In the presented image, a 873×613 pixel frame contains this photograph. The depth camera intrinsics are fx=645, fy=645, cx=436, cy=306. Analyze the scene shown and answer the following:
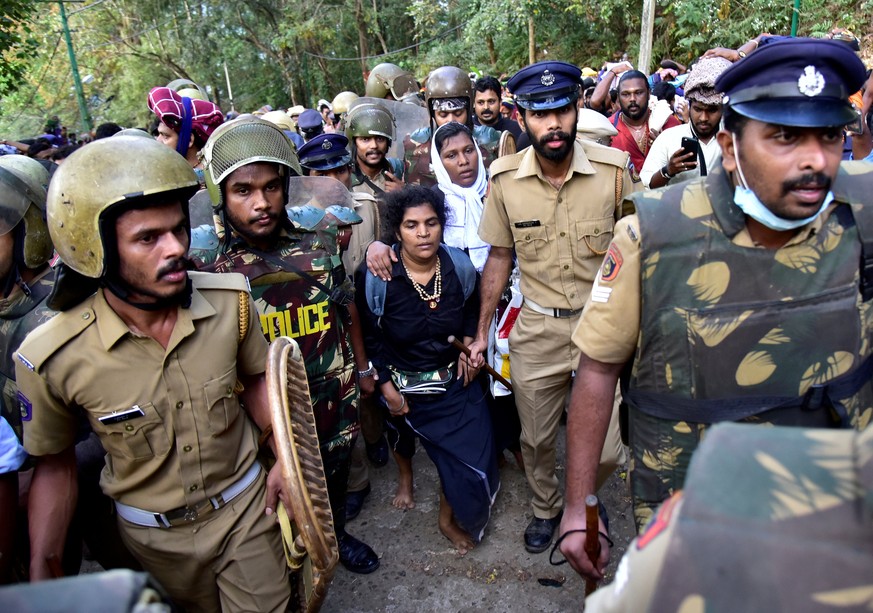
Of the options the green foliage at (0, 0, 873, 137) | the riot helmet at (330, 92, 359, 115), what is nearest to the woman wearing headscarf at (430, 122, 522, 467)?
the riot helmet at (330, 92, 359, 115)

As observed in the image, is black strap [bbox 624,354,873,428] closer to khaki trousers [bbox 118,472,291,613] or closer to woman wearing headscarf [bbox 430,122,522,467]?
khaki trousers [bbox 118,472,291,613]

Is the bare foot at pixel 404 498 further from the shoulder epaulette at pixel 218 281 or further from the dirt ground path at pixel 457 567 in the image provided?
the shoulder epaulette at pixel 218 281

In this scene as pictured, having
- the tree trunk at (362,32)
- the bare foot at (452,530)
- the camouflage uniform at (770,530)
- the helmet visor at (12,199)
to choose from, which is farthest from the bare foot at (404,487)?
the tree trunk at (362,32)

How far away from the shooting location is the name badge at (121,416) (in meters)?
2.05

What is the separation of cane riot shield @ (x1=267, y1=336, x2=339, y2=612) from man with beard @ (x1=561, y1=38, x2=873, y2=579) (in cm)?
101

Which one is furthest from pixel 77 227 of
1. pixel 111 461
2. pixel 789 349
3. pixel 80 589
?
pixel 789 349

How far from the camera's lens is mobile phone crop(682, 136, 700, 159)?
339 cm

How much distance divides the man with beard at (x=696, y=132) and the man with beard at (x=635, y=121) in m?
1.50

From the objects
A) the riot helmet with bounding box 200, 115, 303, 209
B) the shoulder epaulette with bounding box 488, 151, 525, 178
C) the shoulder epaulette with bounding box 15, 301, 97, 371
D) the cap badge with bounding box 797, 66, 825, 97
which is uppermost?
the cap badge with bounding box 797, 66, 825, 97

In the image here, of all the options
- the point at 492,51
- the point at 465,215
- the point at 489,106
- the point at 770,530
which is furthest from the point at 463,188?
the point at 492,51

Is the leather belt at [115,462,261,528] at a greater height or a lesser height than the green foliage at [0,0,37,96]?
lesser

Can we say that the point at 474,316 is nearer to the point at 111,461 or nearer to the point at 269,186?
the point at 269,186

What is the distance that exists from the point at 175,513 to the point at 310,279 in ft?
4.04

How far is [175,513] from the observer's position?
2189 mm
